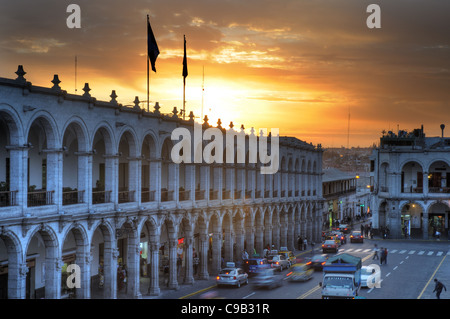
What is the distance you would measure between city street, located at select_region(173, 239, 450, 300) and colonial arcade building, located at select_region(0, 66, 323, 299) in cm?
561

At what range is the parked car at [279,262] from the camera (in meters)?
58.8

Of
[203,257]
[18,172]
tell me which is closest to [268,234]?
[203,257]

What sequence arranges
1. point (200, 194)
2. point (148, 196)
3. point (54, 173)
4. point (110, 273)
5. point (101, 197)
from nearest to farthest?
point (54, 173) < point (110, 273) < point (101, 197) < point (148, 196) < point (200, 194)

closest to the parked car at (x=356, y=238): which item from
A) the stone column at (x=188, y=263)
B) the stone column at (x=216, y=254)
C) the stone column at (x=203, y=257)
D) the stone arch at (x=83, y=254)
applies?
the stone column at (x=216, y=254)

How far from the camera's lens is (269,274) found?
50.3m

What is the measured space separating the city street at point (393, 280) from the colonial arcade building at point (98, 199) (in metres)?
5.61

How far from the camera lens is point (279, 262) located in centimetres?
5938

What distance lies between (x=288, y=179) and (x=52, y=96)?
4768 centimetres

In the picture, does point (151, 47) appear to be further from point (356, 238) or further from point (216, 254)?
point (356, 238)

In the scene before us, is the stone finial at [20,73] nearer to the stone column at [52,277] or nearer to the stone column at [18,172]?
the stone column at [18,172]

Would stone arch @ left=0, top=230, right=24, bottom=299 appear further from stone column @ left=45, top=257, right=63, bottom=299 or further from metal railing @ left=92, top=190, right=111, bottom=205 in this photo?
metal railing @ left=92, top=190, right=111, bottom=205

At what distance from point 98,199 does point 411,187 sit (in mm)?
65470

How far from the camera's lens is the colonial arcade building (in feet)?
113
